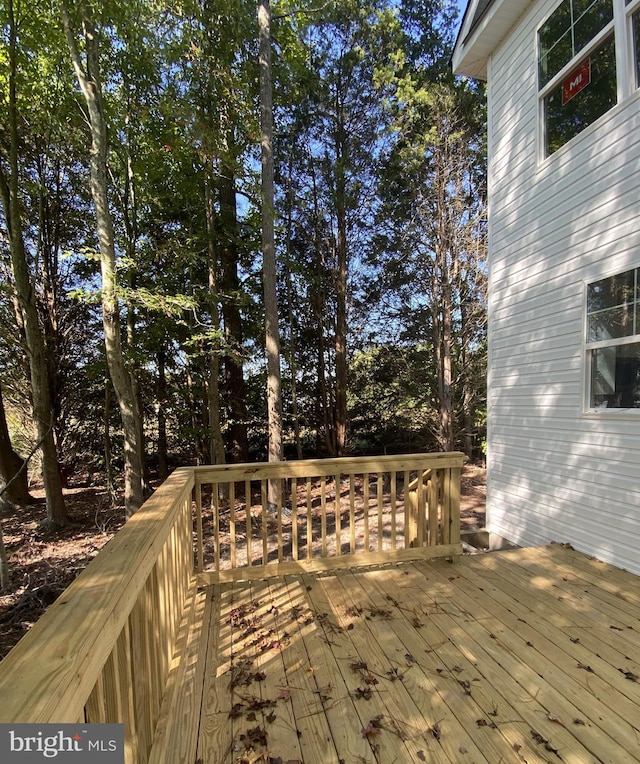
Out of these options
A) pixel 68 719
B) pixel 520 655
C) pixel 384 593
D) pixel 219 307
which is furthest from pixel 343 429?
pixel 68 719

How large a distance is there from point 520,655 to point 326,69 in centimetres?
1052

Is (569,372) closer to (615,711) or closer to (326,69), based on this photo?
(615,711)

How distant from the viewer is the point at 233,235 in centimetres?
782

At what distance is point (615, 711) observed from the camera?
162cm

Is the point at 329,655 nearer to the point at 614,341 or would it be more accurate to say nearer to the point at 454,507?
the point at 454,507

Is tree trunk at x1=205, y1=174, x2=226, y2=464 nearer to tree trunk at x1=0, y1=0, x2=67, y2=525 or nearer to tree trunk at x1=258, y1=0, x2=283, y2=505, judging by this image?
tree trunk at x1=258, y1=0, x2=283, y2=505

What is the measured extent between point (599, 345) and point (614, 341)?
142 mm

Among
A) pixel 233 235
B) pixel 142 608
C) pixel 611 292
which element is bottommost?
pixel 142 608

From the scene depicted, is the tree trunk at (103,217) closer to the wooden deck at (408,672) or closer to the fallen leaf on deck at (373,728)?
the wooden deck at (408,672)

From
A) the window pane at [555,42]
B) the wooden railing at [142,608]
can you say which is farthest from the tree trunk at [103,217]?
the window pane at [555,42]

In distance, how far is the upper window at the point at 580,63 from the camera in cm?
318

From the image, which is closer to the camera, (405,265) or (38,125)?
(38,125)

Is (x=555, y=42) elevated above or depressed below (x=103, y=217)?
above

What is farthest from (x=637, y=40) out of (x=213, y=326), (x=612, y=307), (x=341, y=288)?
(x=341, y=288)
